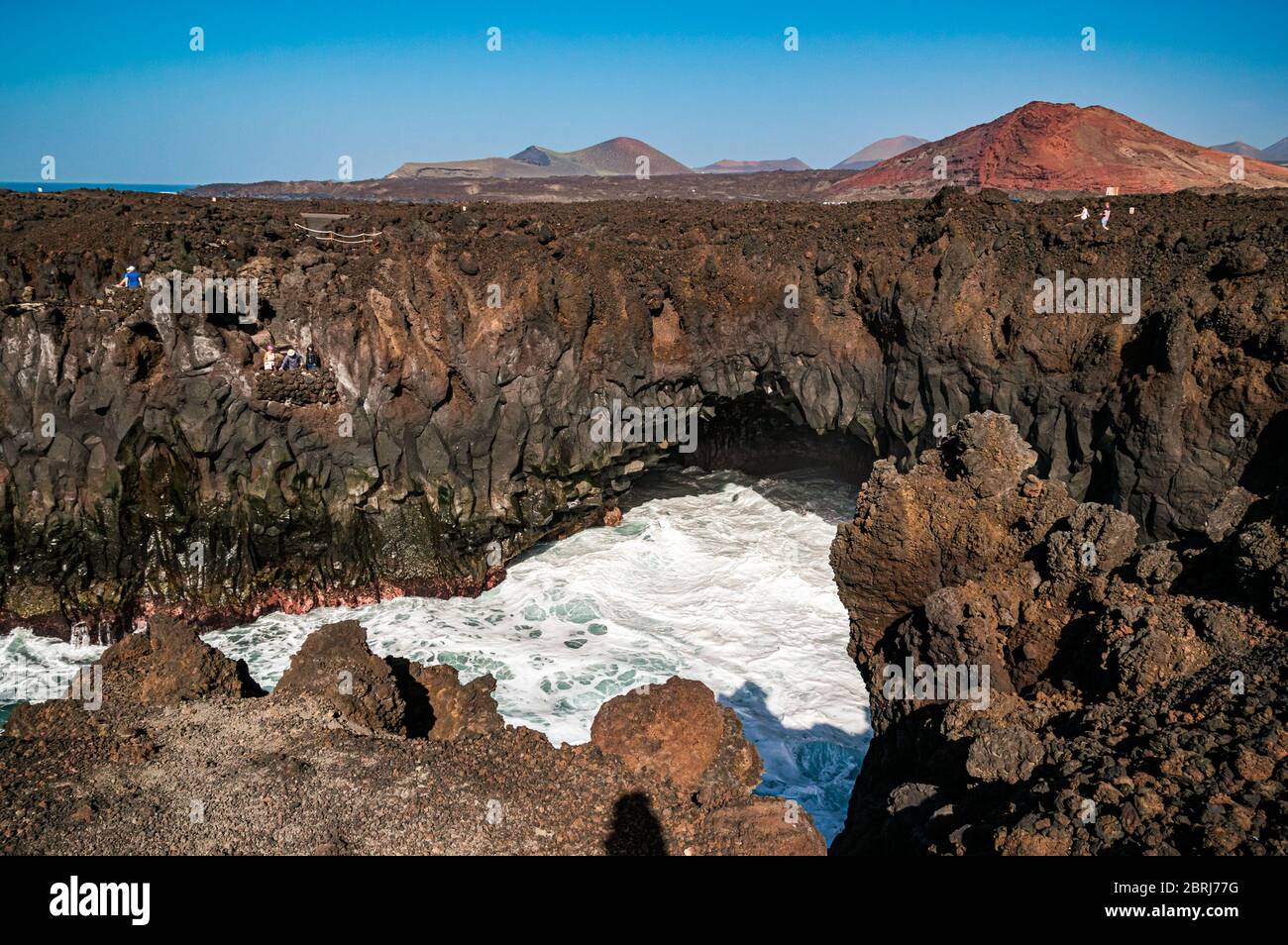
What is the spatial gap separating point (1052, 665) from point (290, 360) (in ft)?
62.1

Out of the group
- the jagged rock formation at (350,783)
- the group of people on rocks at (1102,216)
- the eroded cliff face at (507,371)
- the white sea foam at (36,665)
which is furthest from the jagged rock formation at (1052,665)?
the white sea foam at (36,665)

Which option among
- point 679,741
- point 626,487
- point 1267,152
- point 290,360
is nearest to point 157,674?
point 679,741

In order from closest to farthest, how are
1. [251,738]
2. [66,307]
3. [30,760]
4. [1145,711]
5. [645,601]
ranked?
[1145,711], [30,760], [251,738], [66,307], [645,601]

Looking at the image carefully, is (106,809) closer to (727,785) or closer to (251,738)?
(251,738)

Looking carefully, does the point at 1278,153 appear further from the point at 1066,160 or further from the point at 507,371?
the point at 507,371

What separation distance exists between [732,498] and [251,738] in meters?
21.1

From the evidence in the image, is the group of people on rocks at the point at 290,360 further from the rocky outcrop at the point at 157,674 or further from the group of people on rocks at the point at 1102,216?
the group of people on rocks at the point at 1102,216

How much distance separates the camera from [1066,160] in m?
42.3

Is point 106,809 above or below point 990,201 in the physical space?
below

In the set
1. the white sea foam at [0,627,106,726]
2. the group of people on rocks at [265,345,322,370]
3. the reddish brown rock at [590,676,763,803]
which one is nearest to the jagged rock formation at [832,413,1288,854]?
the reddish brown rock at [590,676,763,803]

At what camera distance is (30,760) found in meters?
10.2
